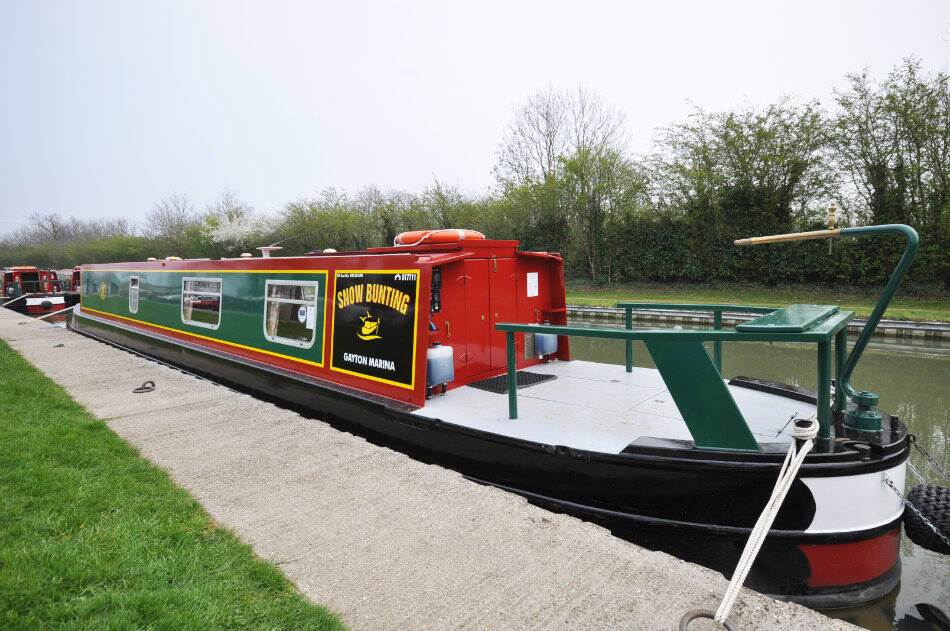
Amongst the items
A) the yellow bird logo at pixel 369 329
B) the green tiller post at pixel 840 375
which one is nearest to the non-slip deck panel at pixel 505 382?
the yellow bird logo at pixel 369 329

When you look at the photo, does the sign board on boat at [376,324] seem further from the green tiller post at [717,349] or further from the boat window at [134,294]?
the boat window at [134,294]

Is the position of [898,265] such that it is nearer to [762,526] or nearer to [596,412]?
[762,526]

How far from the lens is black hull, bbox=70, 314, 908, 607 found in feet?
8.89

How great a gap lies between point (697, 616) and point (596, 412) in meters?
2.04

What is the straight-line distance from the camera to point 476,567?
7.39 ft

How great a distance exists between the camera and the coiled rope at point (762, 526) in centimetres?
183

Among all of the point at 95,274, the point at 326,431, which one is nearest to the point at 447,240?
the point at 326,431

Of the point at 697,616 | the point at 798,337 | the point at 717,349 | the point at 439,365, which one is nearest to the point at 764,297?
the point at 717,349

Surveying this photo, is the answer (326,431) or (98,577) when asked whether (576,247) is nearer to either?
(326,431)

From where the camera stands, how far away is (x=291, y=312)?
5.55 m

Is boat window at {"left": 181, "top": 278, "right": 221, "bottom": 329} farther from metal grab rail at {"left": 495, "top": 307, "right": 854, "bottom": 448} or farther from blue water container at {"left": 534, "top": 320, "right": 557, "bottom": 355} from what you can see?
metal grab rail at {"left": 495, "top": 307, "right": 854, "bottom": 448}

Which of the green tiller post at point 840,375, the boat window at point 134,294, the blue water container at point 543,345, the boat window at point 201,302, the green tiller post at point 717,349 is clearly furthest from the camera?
the boat window at point 134,294

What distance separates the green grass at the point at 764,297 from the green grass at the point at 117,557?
13.7 meters

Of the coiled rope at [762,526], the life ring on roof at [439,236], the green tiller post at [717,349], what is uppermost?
the life ring on roof at [439,236]
